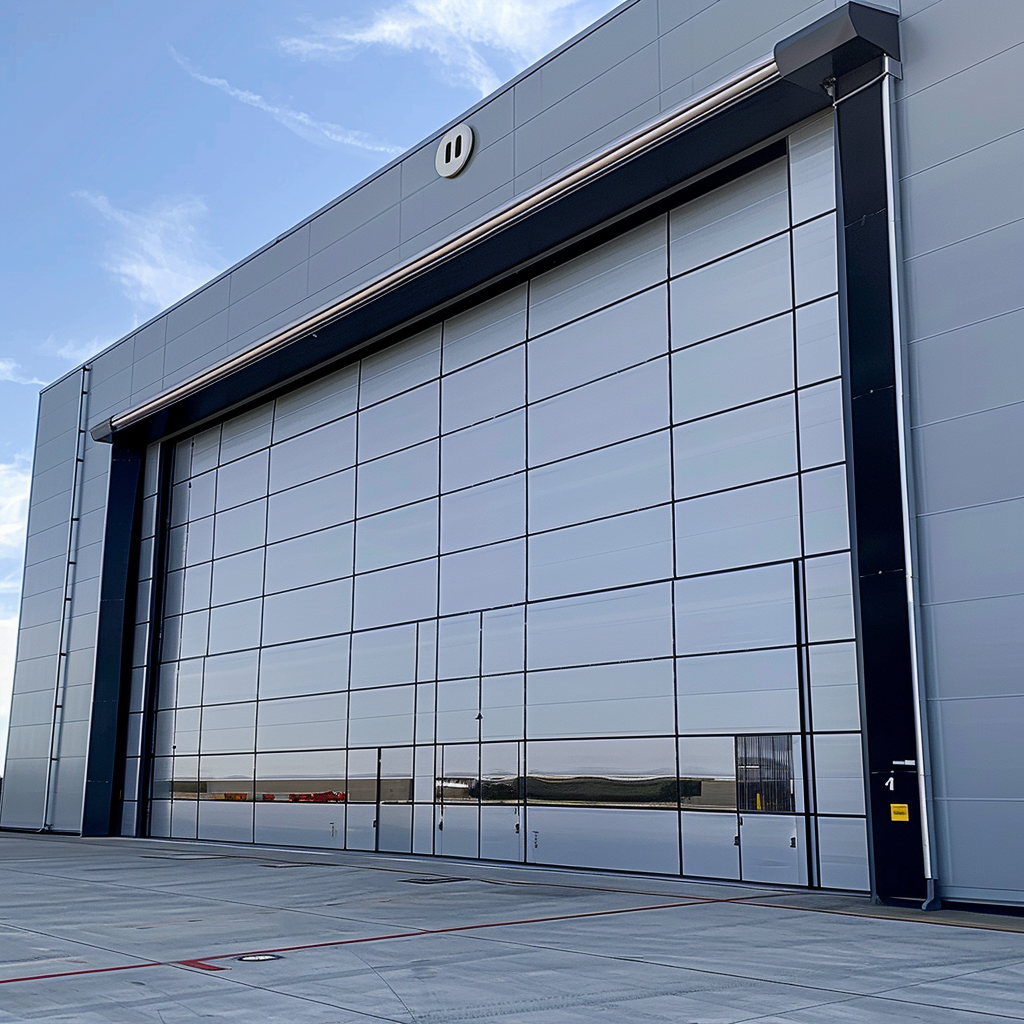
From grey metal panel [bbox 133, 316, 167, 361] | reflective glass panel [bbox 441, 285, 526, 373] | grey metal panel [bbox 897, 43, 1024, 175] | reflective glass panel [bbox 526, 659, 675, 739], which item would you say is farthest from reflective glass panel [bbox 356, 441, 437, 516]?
grey metal panel [bbox 897, 43, 1024, 175]

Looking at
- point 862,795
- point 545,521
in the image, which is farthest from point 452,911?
point 545,521

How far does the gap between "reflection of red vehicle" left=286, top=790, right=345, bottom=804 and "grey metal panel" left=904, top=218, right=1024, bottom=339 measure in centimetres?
1810

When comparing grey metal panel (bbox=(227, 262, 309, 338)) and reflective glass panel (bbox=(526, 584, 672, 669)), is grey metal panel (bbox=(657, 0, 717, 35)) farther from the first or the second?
grey metal panel (bbox=(227, 262, 309, 338))

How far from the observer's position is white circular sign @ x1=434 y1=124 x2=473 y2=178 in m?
25.8

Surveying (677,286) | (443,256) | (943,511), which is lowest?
(943,511)

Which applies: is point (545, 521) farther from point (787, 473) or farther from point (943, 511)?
point (943, 511)

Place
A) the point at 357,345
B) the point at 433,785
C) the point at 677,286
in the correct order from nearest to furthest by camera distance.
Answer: the point at 677,286
the point at 433,785
the point at 357,345

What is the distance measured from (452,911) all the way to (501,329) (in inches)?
562

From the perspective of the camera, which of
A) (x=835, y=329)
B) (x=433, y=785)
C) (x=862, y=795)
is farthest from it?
(x=433, y=785)

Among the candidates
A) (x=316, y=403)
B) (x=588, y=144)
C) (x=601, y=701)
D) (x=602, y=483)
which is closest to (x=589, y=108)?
(x=588, y=144)

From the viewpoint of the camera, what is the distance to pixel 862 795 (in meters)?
17.9

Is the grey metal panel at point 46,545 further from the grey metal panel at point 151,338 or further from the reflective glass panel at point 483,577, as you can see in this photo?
the reflective glass panel at point 483,577

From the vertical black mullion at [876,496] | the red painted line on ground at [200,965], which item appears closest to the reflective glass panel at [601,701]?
the vertical black mullion at [876,496]

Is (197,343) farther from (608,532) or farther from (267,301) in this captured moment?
(608,532)
